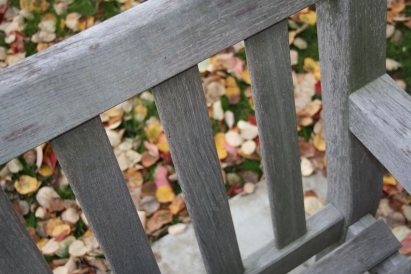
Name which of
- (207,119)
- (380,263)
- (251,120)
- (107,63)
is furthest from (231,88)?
(107,63)

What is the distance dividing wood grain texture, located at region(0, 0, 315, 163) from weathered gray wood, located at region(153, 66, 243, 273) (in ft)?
Answer: 0.16

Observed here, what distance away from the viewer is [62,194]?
6.58ft

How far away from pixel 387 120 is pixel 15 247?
Answer: 2.49ft

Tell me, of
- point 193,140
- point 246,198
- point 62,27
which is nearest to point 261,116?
point 193,140

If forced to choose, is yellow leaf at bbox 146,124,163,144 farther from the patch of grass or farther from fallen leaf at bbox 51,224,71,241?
the patch of grass

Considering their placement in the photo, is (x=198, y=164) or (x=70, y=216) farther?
(x=70, y=216)

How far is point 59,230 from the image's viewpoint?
1.91 meters

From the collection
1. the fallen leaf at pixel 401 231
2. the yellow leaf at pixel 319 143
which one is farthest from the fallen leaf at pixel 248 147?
the fallen leaf at pixel 401 231

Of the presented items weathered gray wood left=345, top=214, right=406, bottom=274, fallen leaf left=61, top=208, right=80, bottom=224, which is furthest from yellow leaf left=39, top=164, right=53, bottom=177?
weathered gray wood left=345, top=214, right=406, bottom=274

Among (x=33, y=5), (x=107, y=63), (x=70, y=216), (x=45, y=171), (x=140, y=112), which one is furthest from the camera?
(x=33, y=5)

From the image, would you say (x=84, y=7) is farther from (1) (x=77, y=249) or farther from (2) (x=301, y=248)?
(2) (x=301, y=248)

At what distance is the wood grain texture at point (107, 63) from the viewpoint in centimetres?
72

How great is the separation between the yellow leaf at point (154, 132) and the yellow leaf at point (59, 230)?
50cm

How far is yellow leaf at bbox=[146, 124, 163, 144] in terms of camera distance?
212 centimetres
